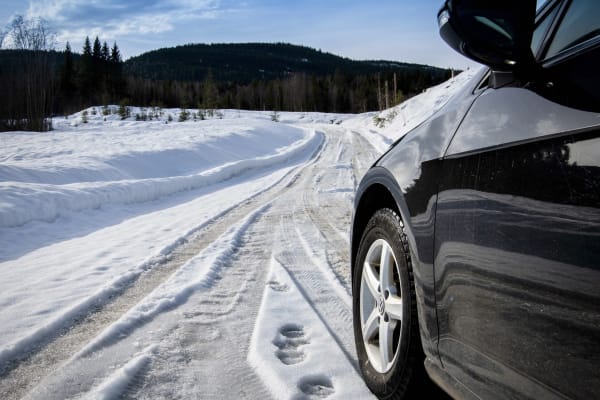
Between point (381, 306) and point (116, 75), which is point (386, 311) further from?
point (116, 75)

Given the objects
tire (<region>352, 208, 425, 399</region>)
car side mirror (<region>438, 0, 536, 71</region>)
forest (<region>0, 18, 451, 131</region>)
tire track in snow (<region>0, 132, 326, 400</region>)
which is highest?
forest (<region>0, 18, 451, 131</region>)

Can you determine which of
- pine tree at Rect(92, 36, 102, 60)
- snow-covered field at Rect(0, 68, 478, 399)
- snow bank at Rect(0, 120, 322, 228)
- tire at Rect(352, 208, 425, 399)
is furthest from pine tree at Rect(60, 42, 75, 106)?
tire at Rect(352, 208, 425, 399)

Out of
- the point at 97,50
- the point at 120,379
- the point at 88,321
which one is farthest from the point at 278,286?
the point at 97,50

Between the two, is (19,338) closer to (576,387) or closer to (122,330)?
(122,330)

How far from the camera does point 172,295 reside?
127 inches

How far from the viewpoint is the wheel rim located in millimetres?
1836

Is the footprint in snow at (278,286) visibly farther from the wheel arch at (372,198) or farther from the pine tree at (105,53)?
the pine tree at (105,53)

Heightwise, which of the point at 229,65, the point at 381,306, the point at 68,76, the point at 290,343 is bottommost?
the point at 290,343

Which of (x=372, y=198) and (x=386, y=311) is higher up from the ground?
(x=372, y=198)

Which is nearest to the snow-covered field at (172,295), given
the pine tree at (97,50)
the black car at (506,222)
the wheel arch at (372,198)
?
the wheel arch at (372,198)

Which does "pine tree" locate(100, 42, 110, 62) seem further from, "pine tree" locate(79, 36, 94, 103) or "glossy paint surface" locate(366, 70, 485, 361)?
"glossy paint surface" locate(366, 70, 485, 361)

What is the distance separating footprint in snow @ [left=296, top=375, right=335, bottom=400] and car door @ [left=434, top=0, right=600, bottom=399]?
0.74 metres

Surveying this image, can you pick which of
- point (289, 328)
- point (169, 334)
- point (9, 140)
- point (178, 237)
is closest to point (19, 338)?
point (169, 334)

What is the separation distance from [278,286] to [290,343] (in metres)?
0.97
